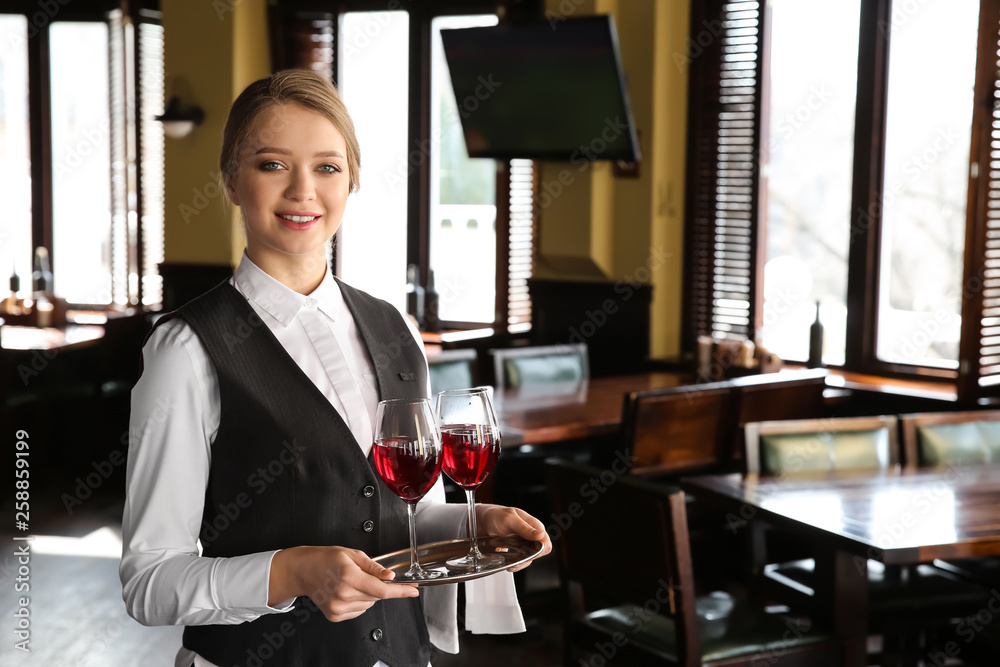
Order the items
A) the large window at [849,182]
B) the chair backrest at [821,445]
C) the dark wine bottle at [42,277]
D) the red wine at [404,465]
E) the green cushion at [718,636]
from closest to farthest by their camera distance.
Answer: the red wine at [404,465], the green cushion at [718,636], the chair backrest at [821,445], the large window at [849,182], the dark wine bottle at [42,277]

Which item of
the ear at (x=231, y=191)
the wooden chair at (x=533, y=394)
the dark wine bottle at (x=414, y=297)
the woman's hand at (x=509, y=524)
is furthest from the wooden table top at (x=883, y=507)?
the dark wine bottle at (x=414, y=297)

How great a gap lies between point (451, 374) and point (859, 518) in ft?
6.10

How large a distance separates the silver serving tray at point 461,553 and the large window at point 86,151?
5.67 m

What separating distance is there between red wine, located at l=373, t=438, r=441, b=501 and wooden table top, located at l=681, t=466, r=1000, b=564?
4.70 ft

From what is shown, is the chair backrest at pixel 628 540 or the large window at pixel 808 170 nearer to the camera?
the chair backrest at pixel 628 540

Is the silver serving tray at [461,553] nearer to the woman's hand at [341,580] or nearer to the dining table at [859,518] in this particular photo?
the woman's hand at [341,580]

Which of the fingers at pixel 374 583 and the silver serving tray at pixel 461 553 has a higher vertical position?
the fingers at pixel 374 583

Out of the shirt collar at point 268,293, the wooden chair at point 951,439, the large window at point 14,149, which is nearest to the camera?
the shirt collar at point 268,293

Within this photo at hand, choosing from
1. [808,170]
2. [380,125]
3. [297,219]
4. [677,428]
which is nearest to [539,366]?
[677,428]

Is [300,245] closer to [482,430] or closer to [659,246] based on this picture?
[482,430]

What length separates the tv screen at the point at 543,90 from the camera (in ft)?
15.3

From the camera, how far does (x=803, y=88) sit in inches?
184

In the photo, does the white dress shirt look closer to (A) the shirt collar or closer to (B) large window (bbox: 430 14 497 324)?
(A) the shirt collar

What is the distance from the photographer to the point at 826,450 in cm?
296
